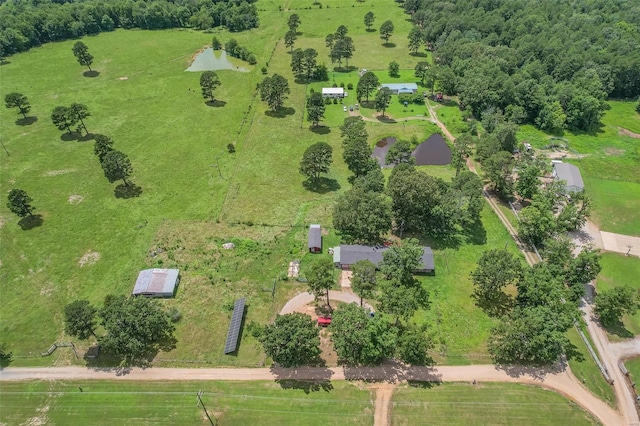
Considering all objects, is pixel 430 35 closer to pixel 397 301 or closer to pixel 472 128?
pixel 472 128

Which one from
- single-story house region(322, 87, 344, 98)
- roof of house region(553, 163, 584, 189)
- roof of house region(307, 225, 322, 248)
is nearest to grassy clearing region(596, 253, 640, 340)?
roof of house region(553, 163, 584, 189)

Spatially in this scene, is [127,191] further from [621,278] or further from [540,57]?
[540,57]

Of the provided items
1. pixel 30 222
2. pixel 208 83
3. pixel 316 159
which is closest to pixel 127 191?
pixel 30 222

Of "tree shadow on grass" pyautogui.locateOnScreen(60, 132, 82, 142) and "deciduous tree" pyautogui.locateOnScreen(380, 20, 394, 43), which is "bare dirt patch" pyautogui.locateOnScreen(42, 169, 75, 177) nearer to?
"tree shadow on grass" pyautogui.locateOnScreen(60, 132, 82, 142)

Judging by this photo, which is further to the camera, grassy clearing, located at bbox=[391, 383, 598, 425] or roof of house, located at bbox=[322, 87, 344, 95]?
roof of house, located at bbox=[322, 87, 344, 95]

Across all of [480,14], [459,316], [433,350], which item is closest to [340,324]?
[433,350]

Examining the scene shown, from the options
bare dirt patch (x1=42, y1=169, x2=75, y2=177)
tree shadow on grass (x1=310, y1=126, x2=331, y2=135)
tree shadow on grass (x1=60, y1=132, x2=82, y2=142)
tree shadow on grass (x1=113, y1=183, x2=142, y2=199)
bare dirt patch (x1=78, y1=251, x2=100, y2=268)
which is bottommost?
bare dirt patch (x1=78, y1=251, x2=100, y2=268)
